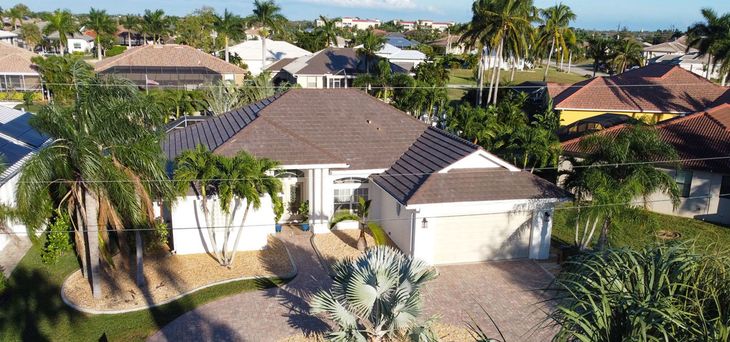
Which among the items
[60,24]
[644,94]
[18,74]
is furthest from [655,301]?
[60,24]

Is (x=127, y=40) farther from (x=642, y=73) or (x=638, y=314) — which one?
(x=638, y=314)

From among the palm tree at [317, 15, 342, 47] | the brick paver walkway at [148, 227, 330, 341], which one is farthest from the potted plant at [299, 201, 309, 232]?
the palm tree at [317, 15, 342, 47]

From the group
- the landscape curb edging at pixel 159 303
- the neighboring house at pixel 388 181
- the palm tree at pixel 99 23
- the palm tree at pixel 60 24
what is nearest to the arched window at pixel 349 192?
the neighboring house at pixel 388 181

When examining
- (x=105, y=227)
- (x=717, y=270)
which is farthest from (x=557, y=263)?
(x=105, y=227)

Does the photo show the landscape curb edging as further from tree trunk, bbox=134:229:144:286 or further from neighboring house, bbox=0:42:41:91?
neighboring house, bbox=0:42:41:91

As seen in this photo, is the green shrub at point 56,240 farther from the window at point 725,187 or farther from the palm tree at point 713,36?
the palm tree at point 713,36

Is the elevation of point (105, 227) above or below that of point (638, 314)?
below

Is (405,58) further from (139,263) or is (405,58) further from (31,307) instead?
(31,307)
